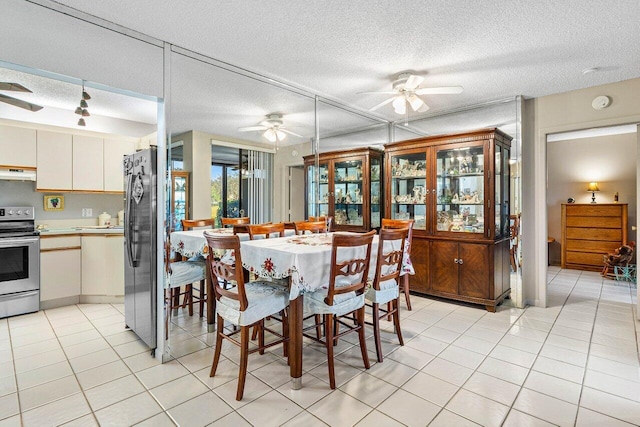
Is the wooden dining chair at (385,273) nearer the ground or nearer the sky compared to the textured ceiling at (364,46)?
nearer the ground

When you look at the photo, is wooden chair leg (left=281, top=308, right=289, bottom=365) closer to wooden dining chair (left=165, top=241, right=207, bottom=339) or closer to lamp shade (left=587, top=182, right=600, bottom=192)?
wooden dining chair (left=165, top=241, right=207, bottom=339)

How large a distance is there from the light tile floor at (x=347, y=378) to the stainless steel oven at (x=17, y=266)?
0.19 meters

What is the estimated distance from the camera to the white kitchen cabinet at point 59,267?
12.1 feet

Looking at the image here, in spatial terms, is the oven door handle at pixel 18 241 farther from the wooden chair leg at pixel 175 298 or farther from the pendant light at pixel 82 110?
the wooden chair leg at pixel 175 298

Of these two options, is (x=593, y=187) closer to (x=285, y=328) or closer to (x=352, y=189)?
(x=352, y=189)

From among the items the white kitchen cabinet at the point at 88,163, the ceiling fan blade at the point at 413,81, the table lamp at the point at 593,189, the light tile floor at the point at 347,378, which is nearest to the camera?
the light tile floor at the point at 347,378

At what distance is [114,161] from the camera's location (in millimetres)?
4324

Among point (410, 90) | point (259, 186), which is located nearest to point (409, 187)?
point (410, 90)

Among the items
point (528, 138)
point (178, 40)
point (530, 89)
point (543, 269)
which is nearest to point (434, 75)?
point (530, 89)

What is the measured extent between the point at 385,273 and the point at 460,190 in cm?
206

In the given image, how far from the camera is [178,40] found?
2.61 meters

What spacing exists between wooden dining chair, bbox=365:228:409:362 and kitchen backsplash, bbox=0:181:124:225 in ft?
13.0

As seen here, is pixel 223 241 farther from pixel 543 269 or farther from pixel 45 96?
pixel 543 269

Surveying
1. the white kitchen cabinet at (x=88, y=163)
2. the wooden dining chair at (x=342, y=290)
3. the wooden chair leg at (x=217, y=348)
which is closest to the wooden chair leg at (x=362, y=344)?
the wooden dining chair at (x=342, y=290)
